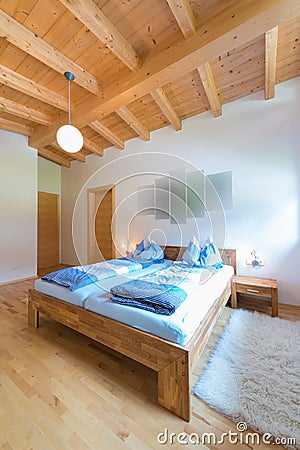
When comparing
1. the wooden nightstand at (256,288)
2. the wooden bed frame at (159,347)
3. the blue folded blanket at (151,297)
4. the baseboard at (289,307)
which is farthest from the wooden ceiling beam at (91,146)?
the baseboard at (289,307)

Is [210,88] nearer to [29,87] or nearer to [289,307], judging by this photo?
[29,87]

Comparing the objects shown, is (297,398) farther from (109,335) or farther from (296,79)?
(296,79)

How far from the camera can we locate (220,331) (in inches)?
76.0

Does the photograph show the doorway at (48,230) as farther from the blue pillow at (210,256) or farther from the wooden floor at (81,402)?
the blue pillow at (210,256)

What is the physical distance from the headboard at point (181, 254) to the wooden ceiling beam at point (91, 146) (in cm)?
279

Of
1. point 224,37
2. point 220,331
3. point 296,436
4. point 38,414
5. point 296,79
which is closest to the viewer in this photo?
point 296,436

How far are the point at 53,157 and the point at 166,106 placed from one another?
3386 millimetres

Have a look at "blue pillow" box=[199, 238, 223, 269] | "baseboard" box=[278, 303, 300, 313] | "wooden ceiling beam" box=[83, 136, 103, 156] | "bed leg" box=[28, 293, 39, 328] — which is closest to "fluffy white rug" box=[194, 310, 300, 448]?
"baseboard" box=[278, 303, 300, 313]

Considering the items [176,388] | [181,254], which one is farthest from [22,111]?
[176,388]

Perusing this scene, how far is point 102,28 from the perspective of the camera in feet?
5.64

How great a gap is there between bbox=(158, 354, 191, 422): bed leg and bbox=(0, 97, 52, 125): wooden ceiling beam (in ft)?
13.1

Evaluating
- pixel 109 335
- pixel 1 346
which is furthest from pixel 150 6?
pixel 1 346

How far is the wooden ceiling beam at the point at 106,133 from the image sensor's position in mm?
3407

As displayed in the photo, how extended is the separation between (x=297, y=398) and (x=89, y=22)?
325 centimetres
